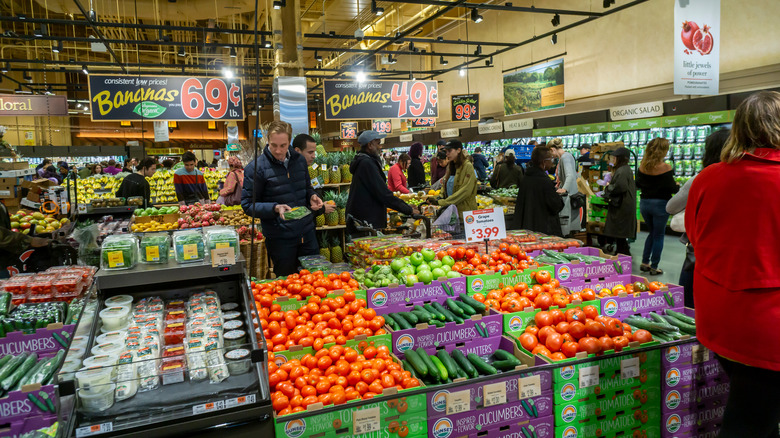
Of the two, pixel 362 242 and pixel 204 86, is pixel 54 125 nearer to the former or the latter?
pixel 204 86

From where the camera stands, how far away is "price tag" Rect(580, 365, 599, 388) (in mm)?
2398

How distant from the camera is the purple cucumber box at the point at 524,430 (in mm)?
2262

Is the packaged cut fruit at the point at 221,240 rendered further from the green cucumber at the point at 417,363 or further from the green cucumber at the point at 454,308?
the green cucumber at the point at 454,308

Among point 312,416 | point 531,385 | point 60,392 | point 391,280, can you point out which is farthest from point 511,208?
point 60,392

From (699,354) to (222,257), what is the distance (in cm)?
256

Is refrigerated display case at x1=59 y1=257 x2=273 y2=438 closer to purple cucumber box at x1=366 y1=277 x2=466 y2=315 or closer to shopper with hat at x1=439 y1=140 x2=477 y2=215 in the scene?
purple cucumber box at x1=366 y1=277 x2=466 y2=315

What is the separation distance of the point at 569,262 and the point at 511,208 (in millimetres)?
3920

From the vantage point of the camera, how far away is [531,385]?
2.29 metres

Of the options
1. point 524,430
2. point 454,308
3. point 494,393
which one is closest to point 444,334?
point 454,308

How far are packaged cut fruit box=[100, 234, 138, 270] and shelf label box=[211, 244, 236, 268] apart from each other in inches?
15.3

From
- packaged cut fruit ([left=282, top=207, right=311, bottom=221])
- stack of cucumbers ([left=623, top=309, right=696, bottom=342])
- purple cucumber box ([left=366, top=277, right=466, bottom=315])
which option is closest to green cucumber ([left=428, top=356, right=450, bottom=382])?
purple cucumber box ([left=366, top=277, right=466, bottom=315])

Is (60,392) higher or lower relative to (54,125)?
lower

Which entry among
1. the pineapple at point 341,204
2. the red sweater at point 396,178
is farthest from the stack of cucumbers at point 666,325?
the red sweater at point 396,178

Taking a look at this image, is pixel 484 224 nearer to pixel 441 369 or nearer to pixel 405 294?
pixel 405 294
